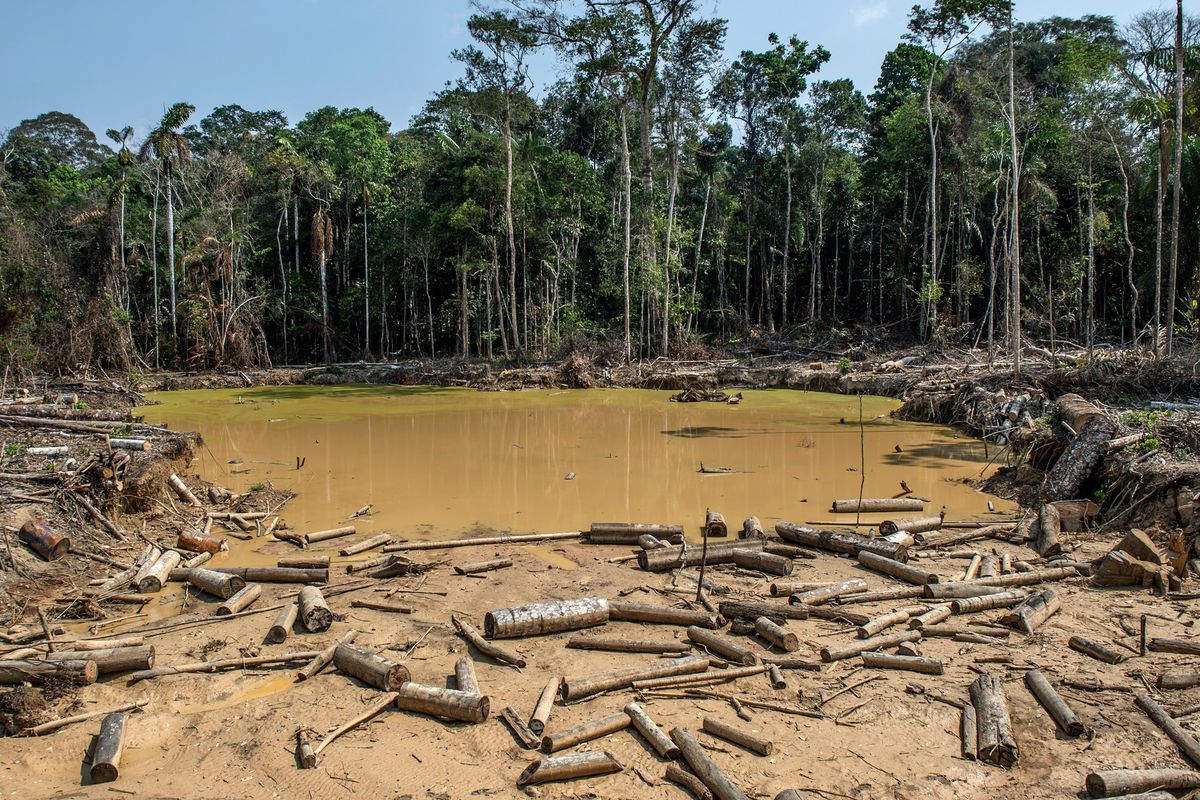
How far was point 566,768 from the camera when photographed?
3777 mm

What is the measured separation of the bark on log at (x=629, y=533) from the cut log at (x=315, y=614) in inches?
116

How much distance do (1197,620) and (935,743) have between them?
287 cm

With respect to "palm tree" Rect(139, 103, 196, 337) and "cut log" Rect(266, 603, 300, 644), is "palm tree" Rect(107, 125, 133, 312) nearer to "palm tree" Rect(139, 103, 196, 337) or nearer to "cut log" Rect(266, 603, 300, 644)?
"palm tree" Rect(139, 103, 196, 337)

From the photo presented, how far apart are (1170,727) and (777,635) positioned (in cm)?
214

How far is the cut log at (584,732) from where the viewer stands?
157 inches

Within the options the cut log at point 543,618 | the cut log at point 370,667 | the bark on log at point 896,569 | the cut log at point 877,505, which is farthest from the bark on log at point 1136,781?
the cut log at point 877,505

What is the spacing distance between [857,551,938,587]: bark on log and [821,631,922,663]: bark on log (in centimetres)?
112

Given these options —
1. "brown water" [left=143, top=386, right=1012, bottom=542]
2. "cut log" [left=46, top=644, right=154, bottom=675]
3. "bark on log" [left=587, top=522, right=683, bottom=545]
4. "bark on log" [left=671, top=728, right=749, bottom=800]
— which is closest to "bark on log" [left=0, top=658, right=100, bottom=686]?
"cut log" [left=46, top=644, right=154, bottom=675]

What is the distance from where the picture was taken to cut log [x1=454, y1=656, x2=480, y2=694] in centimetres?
456

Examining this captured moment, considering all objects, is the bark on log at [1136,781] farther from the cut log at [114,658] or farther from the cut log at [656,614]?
the cut log at [114,658]

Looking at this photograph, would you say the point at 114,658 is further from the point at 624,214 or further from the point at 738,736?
the point at 624,214

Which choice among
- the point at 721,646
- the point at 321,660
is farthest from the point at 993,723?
the point at 321,660

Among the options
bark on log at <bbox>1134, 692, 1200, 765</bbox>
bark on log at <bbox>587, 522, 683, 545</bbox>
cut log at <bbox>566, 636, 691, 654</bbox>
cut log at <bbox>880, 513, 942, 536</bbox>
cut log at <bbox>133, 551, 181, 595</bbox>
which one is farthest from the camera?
cut log at <bbox>880, 513, 942, 536</bbox>

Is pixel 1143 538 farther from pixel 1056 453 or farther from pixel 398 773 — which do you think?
pixel 398 773
